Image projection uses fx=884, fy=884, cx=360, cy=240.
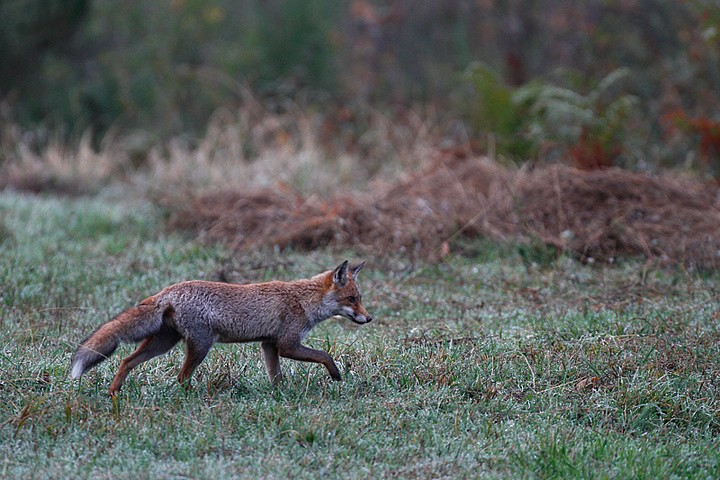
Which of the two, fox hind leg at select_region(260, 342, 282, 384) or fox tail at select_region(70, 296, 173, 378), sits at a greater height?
fox tail at select_region(70, 296, 173, 378)

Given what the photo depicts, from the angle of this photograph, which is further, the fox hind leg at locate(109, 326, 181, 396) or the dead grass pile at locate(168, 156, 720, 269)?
the dead grass pile at locate(168, 156, 720, 269)

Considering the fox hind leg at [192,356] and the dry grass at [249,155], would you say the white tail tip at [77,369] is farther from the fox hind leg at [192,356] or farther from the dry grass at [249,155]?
the dry grass at [249,155]

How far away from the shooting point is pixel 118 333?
203 inches

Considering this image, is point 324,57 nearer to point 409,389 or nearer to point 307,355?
point 307,355

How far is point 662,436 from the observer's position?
5.10 m

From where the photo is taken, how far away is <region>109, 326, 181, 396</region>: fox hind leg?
17.8 feet

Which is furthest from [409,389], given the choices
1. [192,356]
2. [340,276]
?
[192,356]

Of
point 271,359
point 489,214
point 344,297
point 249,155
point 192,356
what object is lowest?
point 249,155

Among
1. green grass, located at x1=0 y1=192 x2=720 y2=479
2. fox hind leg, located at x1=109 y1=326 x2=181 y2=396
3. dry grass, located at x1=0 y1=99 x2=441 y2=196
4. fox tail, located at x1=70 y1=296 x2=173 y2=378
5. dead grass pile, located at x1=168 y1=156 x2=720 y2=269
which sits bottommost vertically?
dry grass, located at x1=0 y1=99 x2=441 y2=196

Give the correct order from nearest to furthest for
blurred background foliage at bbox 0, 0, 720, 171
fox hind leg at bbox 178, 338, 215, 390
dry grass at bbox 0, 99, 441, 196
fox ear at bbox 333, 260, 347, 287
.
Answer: fox hind leg at bbox 178, 338, 215, 390, fox ear at bbox 333, 260, 347, 287, dry grass at bbox 0, 99, 441, 196, blurred background foliage at bbox 0, 0, 720, 171

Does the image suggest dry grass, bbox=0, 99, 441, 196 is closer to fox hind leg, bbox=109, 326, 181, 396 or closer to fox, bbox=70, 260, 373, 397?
fox, bbox=70, 260, 373, 397

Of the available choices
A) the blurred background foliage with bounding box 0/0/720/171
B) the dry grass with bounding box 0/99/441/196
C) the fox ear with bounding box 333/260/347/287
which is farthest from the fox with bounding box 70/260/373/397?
A: the blurred background foliage with bounding box 0/0/720/171

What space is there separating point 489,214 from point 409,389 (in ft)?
17.9

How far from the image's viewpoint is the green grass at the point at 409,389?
14.9 feet
